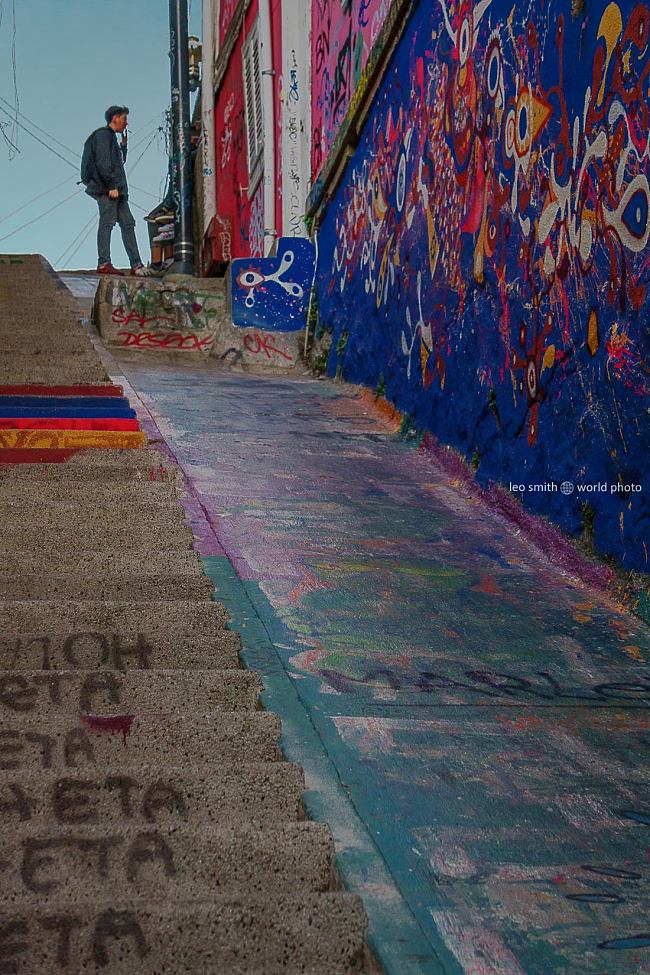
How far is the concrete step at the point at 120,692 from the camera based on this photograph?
2.53 meters

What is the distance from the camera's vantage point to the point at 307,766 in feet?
8.25

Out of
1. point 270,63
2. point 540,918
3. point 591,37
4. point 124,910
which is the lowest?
point 540,918

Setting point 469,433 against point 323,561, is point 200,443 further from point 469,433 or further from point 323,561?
point 323,561

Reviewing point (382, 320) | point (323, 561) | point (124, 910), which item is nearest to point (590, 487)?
point (323, 561)

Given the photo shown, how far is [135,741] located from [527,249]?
3.05 m

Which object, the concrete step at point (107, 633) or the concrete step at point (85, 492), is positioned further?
the concrete step at point (85, 492)

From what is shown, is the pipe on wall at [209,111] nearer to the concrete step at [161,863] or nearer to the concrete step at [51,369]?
the concrete step at [51,369]

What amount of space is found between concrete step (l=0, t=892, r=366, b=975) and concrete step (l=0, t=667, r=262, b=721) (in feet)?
2.58

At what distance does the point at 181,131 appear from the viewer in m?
14.0

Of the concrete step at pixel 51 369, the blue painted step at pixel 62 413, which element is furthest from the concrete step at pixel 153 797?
the concrete step at pixel 51 369

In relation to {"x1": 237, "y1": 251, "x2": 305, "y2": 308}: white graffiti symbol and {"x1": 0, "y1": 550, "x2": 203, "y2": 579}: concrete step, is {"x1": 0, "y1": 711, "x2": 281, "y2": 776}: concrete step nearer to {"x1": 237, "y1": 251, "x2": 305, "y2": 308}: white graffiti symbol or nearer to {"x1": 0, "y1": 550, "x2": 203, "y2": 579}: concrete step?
{"x1": 0, "y1": 550, "x2": 203, "y2": 579}: concrete step

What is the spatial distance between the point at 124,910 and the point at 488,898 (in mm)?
750

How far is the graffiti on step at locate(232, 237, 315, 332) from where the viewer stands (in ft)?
29.6

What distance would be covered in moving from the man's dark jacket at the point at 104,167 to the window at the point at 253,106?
150cm
